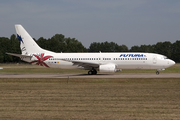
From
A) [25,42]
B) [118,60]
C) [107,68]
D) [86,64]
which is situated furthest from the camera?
[25,42]

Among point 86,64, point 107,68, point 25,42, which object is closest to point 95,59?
point 86,64

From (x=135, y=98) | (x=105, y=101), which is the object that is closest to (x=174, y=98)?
(x=135, y=98)

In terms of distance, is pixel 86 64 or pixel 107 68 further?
pixel 86 64

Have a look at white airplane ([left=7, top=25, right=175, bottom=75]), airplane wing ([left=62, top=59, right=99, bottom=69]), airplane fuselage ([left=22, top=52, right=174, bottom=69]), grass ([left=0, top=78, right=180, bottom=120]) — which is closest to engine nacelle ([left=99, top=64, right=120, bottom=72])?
white airplane ([left=7, top=25, right=175, bottom=75])

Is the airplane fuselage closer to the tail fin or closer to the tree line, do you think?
the tail fin

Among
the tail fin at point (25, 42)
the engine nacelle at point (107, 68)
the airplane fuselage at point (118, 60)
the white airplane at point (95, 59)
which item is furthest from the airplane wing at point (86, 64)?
the tail fin at point (25, 42)

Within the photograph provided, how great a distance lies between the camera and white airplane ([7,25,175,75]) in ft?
117

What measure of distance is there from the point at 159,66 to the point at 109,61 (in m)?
6.35

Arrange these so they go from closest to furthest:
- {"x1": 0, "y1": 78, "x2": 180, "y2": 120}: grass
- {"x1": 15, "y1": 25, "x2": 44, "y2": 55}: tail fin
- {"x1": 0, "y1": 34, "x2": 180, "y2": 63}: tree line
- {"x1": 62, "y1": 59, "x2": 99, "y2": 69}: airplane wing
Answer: {"x1": 0, "y1": 78, "x2": 180, "y2": 120}: grass
{"x1": 62, "y1": 59, "x2": 99, "y2": 69}: airplane wing
{"x1": 15, "y1": 25, "x2": 44, "y2": 55}: tail fin
{"x1": 0, "y1": 34, "x2": 180, "y2": 63}: tree line

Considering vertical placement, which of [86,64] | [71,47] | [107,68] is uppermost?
[71,47]

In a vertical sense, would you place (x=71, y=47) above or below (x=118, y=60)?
above

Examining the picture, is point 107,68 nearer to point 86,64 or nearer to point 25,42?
point 86,64

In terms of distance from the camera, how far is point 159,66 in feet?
118

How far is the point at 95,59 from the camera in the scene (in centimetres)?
3750
